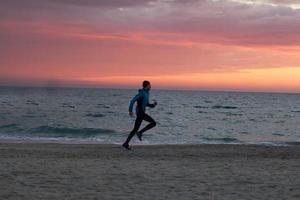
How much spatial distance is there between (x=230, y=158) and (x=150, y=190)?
5.73 metres

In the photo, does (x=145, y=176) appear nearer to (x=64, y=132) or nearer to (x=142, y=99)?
(x=142, y=99)

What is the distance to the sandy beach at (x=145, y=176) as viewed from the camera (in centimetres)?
866

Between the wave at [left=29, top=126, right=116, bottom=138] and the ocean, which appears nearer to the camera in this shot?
the ocean

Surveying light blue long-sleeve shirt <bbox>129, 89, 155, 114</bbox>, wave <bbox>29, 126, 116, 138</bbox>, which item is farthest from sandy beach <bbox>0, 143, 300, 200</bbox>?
wave <bbox>29, 126, 116, 138</bbox>

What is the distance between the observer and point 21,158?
43.4ft

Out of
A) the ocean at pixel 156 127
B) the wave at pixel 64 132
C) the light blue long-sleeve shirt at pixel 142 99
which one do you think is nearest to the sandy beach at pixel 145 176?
the light blue long-sleeve shirt at pixel 142 99

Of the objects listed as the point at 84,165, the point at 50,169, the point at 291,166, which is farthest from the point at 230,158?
the point at 50,169

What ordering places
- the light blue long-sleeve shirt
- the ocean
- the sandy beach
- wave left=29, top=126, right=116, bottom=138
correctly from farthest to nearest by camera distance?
wave left=29, top=126, right=116, bottom=138 < the ocean < the light blue long-sleeve shirt < the sandy beach

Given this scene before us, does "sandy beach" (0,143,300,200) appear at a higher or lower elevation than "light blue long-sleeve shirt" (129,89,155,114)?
lower

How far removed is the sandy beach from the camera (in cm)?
866

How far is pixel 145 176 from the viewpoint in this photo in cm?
1037

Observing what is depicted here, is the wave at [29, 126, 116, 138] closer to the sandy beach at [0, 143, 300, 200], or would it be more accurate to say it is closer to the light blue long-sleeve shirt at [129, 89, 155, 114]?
the sandy beach at [0, 143, 300, 200]

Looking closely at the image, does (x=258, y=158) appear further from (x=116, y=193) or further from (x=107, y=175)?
(x=116, y=193)

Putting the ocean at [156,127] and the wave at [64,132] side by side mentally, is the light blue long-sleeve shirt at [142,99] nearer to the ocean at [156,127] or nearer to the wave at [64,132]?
the ocean at [156,127]
